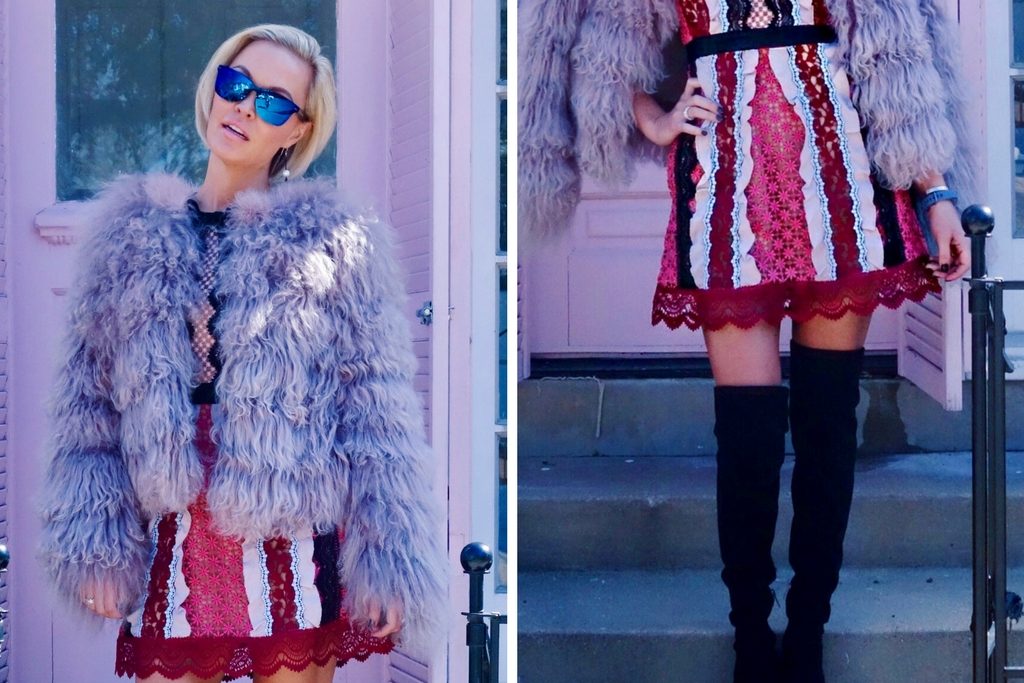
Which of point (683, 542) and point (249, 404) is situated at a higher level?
point (249, 404)

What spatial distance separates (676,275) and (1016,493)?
1379 mm

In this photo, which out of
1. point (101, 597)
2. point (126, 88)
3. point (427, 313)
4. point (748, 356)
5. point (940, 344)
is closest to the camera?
point (101, 597)

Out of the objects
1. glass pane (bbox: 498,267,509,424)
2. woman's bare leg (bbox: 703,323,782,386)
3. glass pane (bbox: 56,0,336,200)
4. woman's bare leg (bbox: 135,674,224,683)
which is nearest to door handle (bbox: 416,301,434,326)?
glass pane (bbox: 498,267,509,424)

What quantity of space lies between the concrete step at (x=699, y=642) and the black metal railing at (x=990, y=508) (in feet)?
0.93

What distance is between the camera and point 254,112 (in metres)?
2.23

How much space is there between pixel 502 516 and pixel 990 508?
1.13 metres

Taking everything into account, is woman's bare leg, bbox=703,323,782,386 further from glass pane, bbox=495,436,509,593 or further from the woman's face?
the woman's face

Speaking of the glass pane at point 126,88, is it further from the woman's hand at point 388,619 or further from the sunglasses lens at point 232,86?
the woman's hand at point 388,619

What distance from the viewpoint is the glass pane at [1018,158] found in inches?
162

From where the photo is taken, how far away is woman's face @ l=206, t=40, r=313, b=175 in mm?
2229

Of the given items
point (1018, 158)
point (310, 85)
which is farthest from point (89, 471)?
point (1018, 158)

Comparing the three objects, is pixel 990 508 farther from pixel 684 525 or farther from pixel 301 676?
pixel 301 676

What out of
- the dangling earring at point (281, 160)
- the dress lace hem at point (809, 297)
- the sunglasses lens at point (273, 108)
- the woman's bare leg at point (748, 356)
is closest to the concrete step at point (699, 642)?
the woman's bare leg at point (748, 356)

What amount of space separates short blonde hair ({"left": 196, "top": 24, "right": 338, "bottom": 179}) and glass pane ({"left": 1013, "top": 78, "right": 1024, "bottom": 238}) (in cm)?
269
